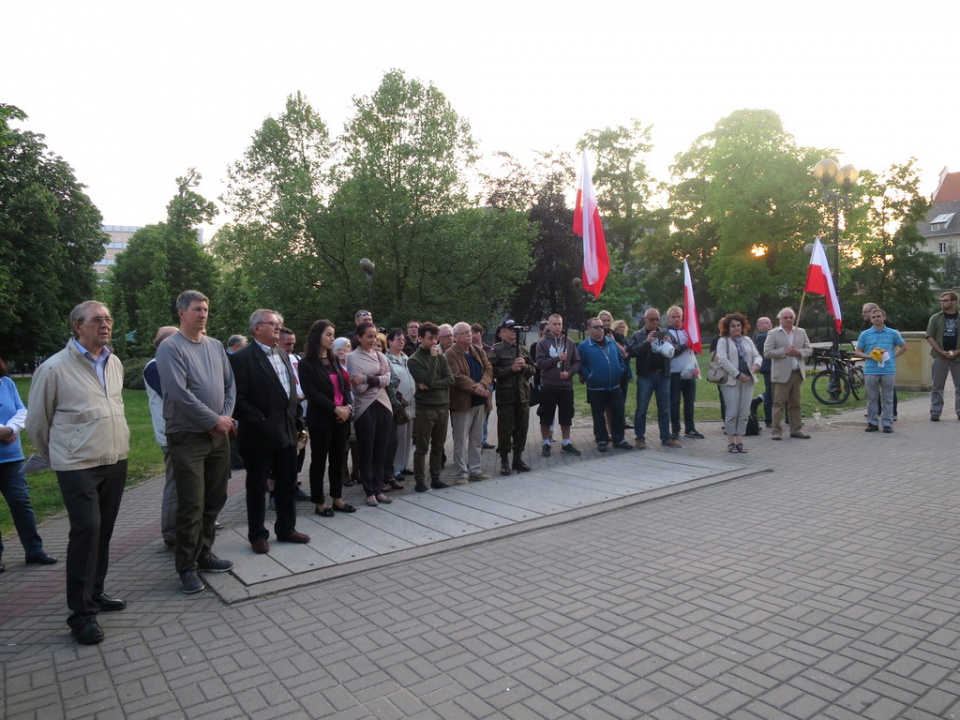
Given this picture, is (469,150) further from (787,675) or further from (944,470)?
(787,675)

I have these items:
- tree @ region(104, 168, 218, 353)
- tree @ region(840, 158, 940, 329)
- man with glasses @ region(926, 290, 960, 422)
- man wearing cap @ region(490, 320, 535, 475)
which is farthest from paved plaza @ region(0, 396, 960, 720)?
tree @ region(104, 168, 218, 353)

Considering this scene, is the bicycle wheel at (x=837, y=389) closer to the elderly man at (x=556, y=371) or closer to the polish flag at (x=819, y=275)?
the polish flag at (x=819, y=275)

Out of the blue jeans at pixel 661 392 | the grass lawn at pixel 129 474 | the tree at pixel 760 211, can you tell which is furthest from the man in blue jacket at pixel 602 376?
the tree at pixel 760 211

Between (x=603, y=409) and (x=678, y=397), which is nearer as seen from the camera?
(x=603, y=409)

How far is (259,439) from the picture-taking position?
5.54 m

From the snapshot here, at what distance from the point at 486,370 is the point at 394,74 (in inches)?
1097

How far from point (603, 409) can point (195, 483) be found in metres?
6.63

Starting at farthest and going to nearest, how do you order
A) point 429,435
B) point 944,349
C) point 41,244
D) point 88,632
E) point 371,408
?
point 41,244 < point 944,349 < point 429,435 < point 371,408 < point 88,632

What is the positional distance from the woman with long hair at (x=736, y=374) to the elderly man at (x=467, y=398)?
3.79m

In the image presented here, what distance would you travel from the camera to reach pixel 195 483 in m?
4.90

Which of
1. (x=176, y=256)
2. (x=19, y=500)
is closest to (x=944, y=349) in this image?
(x=19, y=500)

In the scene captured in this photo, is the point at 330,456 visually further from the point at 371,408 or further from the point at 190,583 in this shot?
the point at 190,583

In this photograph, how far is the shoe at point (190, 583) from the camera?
16.2 ft

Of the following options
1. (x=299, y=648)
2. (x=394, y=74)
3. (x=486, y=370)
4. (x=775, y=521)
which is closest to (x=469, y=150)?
(x=394, y=74)
